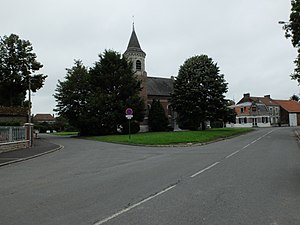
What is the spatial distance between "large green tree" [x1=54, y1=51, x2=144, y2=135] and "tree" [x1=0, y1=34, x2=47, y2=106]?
15.7 ft

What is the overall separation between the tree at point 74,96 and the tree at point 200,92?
13.9 metres

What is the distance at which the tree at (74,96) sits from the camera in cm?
4691

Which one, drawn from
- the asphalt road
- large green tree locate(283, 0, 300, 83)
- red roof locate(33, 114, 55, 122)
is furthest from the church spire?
red roof locate(33, 114, 55, 122)

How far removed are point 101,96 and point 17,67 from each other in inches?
513

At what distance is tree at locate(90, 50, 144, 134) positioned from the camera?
42219 mm

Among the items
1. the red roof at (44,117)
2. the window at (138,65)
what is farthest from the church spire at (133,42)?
the red roof at (44,117)

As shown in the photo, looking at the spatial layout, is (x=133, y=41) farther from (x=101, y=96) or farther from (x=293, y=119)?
(x=293, y=119)

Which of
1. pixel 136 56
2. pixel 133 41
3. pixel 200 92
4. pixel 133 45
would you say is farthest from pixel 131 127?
pixel 133 41

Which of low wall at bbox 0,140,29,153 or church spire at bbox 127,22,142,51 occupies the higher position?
church spire at bbox 127,22,142,51

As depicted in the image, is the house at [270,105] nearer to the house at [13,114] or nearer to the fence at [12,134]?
the house at [13,114]

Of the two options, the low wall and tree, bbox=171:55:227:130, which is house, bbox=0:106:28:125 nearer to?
the low wall

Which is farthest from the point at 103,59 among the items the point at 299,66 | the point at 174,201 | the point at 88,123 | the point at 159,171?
the point at 174,201

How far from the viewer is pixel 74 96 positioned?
155ft

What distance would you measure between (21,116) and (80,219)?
35946 millimetres
